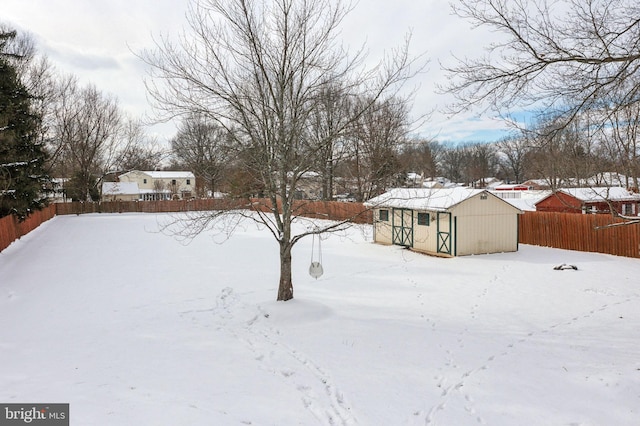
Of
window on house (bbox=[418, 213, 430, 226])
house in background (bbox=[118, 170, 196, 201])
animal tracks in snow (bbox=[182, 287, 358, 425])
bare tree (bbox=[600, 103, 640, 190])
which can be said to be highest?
house in background (bbox=[118, 170, 196, 201])

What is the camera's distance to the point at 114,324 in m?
8.12

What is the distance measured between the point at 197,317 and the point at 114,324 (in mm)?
1561

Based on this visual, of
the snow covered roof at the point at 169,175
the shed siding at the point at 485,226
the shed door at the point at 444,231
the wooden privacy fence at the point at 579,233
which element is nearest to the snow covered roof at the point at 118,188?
the snow covered roof at the point at 169,175

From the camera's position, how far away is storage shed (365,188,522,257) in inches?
640

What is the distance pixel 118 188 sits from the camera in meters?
56.6

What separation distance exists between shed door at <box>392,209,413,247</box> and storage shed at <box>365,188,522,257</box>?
0.05 m

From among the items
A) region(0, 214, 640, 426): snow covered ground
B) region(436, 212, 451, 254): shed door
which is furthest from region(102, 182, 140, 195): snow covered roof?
region(436, 212, 451, 254): shed door

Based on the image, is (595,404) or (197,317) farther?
(197,317)

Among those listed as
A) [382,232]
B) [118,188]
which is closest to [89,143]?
[118,188]

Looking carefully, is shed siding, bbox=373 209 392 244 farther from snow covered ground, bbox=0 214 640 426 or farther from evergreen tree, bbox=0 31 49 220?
evergreen tree, bbox=0 31 49 220

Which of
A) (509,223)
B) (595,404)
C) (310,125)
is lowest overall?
(595,404)

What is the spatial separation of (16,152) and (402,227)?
57.5 ft

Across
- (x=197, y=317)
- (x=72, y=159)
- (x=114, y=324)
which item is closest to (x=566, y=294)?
(x=197, y=317)

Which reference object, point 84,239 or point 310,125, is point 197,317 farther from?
point 84,239
